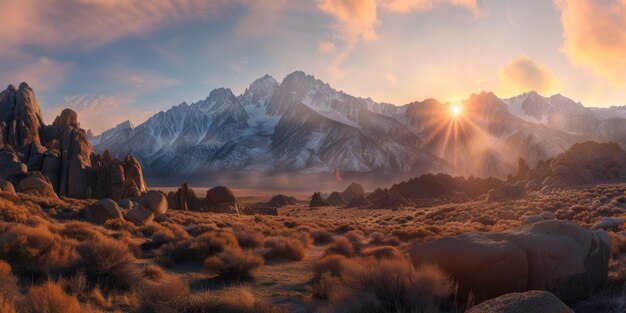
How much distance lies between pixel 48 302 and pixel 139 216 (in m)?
19.9

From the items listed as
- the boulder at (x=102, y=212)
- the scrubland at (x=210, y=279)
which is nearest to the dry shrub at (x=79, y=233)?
the scrubland at (x=210, y=279)

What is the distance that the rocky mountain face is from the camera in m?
47.4

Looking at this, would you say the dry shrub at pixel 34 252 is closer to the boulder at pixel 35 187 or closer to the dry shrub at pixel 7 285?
the dry shrub at pixel 7 285

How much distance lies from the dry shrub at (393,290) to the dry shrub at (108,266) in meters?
5.61

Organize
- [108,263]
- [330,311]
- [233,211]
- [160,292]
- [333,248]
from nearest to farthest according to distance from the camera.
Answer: [330,311] < [160,292] < [108,263] < [333,248] < [233,211]

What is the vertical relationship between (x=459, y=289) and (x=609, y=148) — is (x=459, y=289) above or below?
below

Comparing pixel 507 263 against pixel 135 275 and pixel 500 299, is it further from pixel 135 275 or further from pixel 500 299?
pixel 135 275

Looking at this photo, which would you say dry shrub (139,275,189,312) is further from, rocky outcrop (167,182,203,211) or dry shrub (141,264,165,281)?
rocky outcrop (167,182,203,211)

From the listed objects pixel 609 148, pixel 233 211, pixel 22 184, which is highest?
pixel 609 148

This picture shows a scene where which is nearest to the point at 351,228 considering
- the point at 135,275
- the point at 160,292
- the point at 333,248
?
the point at 333,248

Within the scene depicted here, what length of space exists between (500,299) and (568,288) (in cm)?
452

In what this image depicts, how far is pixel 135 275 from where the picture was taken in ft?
35.0

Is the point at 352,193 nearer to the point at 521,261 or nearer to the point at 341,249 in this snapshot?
the point at 341,249

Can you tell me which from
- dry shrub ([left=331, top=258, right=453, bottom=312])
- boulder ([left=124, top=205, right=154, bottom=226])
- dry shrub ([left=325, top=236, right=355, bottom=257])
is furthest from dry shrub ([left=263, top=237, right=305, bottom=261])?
boulder ([left=124, top=205, right=154, bottom=226])
